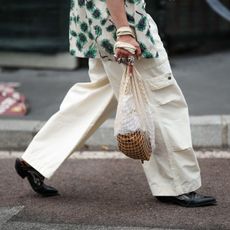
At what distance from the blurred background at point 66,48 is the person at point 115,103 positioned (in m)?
2.48

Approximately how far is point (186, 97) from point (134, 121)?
3.04 m

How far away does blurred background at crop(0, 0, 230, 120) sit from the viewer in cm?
739

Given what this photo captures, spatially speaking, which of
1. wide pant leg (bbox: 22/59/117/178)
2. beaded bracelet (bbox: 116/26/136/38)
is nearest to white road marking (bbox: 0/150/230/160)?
wide pant leg (bbox: 22/59/117/178)

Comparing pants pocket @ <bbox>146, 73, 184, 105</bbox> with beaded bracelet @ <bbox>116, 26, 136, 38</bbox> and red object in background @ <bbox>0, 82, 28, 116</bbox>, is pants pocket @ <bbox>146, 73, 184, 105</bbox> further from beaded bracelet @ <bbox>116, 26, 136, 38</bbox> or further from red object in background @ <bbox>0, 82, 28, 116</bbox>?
red object in background @ <bbox>0, 82, 28, 116</bbox>

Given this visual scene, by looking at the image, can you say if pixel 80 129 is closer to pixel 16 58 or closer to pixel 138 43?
pixel 138 43

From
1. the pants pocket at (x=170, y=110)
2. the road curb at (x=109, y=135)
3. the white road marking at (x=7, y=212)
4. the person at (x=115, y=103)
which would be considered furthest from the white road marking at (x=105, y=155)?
the pants pocket at (x=170, y=110)

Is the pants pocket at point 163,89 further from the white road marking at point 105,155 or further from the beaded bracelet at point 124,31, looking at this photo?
the white road marking at point 105,155

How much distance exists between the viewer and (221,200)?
443 centimetres

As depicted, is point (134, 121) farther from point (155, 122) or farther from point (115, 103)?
point (115, 103)

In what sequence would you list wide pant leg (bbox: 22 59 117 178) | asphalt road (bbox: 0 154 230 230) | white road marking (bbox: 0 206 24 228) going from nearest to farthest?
asphalt road (bbox: 0 154 230 230)
white road marking (bbox: 0 206 24 228)
wide pant leg (bbox: 22 59 117 178)

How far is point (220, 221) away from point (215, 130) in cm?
184

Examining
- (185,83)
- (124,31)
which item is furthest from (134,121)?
(185,83)

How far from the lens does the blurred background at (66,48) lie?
7391 millimetres

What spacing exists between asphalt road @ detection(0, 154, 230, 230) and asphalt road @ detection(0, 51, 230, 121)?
4.20 feet
